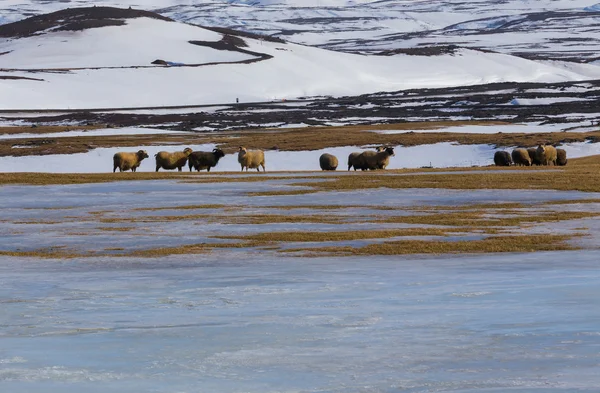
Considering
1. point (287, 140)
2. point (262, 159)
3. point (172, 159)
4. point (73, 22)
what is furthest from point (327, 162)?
point (73, 22)

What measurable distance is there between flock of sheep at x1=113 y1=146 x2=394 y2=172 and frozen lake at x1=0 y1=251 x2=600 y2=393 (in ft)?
92.2

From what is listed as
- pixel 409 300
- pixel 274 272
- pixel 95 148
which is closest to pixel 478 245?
pixel 274 272

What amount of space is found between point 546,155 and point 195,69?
100693mm

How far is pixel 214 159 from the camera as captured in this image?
4697cm

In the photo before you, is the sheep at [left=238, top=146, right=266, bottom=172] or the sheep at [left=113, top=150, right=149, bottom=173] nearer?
the sheep at [left=238, top=146, right=266, bottom=172]

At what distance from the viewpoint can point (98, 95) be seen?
429 feet

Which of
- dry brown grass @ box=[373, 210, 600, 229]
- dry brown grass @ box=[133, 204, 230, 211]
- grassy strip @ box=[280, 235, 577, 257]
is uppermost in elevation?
dry brown grass @ box=[133, 204, 230, 211]

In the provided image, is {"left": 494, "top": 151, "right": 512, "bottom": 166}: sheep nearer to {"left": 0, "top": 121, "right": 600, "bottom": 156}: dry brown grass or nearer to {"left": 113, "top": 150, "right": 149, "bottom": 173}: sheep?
{"left": 0, "top": 121, "right": 600, "bottom": 156}: dry brown grass

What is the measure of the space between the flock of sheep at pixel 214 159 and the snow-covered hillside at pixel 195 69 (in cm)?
7742

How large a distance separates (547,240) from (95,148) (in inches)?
1909

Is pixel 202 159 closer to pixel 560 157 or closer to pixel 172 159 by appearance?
pixel 172 159

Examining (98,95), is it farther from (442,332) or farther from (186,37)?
(442,332)

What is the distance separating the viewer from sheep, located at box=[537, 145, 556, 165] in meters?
47.2

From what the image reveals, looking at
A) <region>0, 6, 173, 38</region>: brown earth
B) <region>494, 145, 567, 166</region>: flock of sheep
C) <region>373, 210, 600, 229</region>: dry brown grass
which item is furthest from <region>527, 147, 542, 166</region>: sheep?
<region>0, 6, 173, 38</region>: brown earth
